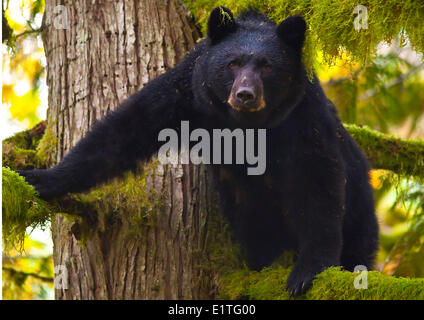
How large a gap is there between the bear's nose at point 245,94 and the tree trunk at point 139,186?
3.20ft

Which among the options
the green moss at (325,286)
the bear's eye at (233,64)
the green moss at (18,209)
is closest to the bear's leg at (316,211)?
the green moss at (325,286)

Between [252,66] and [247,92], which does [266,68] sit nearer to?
[252,66]

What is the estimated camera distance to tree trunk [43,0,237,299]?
4230 millimetres

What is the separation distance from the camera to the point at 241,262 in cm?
453

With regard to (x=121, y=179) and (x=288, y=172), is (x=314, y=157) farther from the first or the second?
(x=121, y=179)

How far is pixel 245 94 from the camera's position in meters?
3.73

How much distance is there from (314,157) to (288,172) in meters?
0.24

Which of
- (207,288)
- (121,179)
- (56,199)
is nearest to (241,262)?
(207,288)

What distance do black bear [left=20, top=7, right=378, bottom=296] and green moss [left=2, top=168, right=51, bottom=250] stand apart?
202 mm

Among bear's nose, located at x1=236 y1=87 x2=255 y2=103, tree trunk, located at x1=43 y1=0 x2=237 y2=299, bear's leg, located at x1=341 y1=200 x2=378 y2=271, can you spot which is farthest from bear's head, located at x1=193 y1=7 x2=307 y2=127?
bear's leg, located at x1=341 y1=200 x2=378 y2=271

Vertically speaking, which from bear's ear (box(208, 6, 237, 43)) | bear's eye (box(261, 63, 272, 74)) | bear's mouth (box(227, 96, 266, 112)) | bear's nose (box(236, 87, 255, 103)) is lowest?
bear's mouth (box(227, 96, 266, 112))

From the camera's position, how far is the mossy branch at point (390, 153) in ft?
18.6

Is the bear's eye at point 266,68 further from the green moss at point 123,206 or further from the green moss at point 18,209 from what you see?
the green moss at point 18,209

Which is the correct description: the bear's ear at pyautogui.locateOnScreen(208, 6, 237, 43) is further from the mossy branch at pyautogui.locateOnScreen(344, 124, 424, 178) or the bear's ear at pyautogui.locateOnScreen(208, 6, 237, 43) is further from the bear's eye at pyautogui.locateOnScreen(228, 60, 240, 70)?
the mossy branch at pyautogui.locateOnScreen(344, 124, 424, 178)
